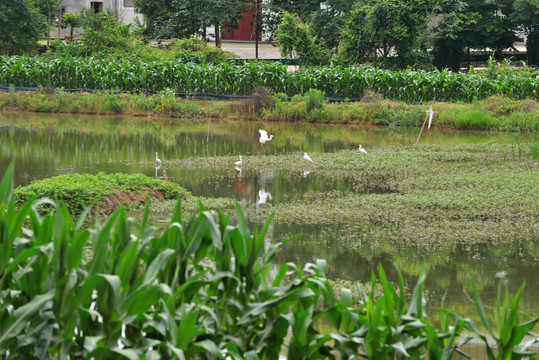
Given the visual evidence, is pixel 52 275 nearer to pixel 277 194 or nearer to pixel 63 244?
pixel 63 244

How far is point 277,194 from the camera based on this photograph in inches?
461

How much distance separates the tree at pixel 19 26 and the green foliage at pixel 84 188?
2568 centimetres

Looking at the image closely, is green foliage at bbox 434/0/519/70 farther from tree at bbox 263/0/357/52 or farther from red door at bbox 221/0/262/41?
red door at bbox 221/0/262/41

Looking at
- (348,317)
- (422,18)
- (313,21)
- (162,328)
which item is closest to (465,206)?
(348,317)

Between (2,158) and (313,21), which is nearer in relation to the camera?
(2,158)

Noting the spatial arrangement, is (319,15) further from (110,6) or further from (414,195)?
(414,195)

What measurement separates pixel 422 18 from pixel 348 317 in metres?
29.2

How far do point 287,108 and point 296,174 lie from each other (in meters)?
11.1

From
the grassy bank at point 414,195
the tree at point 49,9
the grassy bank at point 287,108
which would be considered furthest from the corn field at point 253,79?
the tree at point 49,9

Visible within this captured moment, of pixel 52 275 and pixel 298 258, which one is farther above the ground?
pixel 52 275


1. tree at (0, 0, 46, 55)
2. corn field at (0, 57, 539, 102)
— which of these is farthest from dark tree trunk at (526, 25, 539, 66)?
tree at (0, 0, 46, 55)

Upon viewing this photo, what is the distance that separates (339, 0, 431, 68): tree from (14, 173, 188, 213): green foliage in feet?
71.9

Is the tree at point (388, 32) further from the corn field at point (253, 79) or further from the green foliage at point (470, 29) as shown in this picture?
the corn field at point (253, 79)

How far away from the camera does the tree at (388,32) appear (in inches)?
1214
